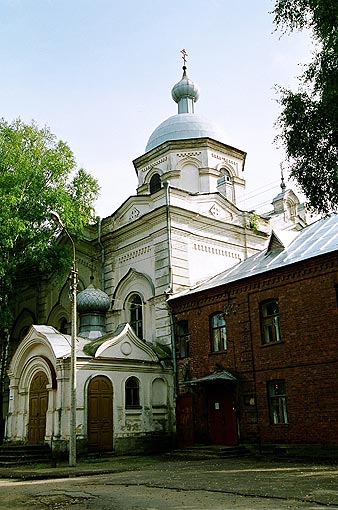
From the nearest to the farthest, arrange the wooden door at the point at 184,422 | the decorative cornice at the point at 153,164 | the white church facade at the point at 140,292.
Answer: the white church facade at the point at 140,292, the wooden door at the point at 184,422, the decorative cornice at the point at 153,164

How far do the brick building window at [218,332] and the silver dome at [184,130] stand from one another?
10145 millimetres

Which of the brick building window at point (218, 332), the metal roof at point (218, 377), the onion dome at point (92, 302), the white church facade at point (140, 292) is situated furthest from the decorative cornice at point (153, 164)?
the metal roof at point (218, 377)

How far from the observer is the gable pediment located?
755 inches

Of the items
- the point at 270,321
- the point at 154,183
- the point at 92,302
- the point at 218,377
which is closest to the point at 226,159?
the point at 154,183

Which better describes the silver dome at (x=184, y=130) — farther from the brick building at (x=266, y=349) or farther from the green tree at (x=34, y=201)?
the brick building at (x=266, y=349)

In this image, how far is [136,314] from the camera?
74.3 feet

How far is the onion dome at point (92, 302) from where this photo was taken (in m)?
22.3

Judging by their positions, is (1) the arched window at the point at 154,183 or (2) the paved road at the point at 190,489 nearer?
(2) the paved road at the point at 190,489

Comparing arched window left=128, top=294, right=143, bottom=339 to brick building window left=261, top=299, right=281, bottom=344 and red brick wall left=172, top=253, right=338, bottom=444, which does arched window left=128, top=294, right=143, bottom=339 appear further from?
brick building window left=261, top=299, right=281, bottom=344

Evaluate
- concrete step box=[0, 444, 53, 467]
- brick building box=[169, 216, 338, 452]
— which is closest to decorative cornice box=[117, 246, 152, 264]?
brick building box=[169, 216, 338, 452]

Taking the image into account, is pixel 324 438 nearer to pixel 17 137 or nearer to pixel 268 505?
pixel 268 505

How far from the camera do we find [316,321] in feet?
51.8

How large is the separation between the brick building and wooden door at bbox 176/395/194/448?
35 millimetres

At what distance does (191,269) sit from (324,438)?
875cm
